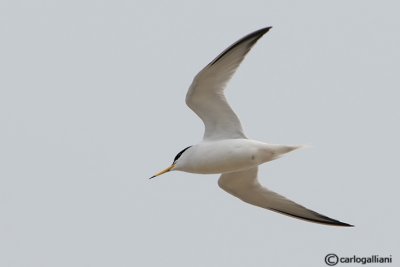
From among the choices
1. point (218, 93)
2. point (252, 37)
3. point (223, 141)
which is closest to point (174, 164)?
point (223, 141)

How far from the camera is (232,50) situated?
9.55m

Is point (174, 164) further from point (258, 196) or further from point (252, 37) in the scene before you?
point (252, 37)

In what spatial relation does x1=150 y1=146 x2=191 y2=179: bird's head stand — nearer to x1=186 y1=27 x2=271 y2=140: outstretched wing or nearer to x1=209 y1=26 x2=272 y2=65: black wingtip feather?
x1=186 y1=27 x2=271 y2=140: outstretched wing

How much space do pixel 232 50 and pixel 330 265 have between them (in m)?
4.96

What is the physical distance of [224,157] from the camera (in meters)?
10.3

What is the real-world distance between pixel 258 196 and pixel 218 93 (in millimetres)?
2145

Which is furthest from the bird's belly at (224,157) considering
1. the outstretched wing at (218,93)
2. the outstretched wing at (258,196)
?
the outstretched wing at (258,196)

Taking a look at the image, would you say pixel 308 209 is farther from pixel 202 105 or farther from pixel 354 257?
pixel 202 105

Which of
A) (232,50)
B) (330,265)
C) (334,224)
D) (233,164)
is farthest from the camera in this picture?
(330,265)

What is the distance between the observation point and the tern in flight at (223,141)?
32.1 ft

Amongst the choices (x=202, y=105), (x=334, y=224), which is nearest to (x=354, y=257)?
(x=334, y=224)

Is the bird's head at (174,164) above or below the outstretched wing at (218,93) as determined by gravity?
below

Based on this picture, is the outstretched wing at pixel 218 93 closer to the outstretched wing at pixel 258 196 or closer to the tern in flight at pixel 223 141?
the tern in flight at pixel 223 141

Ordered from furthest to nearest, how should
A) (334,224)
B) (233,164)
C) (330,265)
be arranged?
(330,265) → (334,224) → (233,164)
